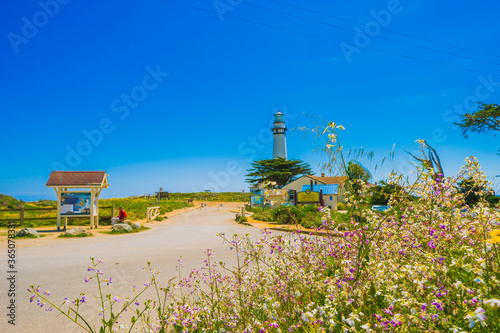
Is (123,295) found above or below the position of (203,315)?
below

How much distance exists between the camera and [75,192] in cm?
1664

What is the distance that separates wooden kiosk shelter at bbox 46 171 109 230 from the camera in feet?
53.9

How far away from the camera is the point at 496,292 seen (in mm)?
1985

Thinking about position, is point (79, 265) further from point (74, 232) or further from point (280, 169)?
point (280, 169)

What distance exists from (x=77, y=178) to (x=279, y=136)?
4748cm

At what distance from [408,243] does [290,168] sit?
5245cm

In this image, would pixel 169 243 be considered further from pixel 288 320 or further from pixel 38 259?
pixel 288 320

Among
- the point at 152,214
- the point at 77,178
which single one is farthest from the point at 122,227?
the point at 152,214

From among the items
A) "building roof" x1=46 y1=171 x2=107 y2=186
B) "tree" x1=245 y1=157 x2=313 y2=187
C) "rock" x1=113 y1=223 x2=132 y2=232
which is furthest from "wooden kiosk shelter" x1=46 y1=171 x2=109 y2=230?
"tree" x1=245 y1=157 x2=313 y2=187

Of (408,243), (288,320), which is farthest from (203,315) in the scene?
(408,243)

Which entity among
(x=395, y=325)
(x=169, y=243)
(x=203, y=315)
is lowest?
(x=169, y=243)

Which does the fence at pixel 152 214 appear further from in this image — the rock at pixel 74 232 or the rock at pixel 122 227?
the rock at pixel 74 232

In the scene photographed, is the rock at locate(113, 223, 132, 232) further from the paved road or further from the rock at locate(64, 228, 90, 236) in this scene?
the paved road

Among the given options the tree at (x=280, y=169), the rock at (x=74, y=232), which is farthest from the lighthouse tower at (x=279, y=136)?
the rock at (x=74, y=232)
